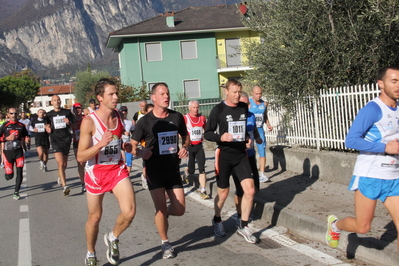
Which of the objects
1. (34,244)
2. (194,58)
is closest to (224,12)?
(194,58)

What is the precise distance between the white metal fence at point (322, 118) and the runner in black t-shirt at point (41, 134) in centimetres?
612

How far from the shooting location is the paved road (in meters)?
5.51

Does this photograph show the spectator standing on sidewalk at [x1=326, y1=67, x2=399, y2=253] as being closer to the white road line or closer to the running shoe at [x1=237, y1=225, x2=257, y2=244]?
the running shoe at [x1=237, y1=225, x2=257, y2=244]

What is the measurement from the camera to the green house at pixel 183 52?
115 feet

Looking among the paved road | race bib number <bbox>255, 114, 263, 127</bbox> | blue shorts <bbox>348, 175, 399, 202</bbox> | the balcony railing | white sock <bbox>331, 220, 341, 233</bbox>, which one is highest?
the balcony railing

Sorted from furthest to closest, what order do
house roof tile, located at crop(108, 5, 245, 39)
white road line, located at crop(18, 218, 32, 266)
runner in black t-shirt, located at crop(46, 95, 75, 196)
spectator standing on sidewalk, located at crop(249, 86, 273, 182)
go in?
house roof tile, located at crop(108, 5, 245, 39), runner in black t-shirt, located at crop(46, 95, 75, 196), spectator standing on sidewalk, located at crop(249, 86, 273, 182), white road line, located at crop(18, 218, 32, 266)

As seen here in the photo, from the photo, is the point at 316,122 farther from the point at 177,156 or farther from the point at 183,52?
the point at 183,52

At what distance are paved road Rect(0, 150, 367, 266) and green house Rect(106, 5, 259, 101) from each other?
26.3 metres

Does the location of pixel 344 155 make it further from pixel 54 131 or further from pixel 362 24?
pixel 54 131

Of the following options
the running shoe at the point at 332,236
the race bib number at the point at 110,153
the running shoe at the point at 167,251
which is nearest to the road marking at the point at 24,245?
the running shoe at the point at 167,251

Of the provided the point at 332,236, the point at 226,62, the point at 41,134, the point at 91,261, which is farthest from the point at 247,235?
the point at 226,62

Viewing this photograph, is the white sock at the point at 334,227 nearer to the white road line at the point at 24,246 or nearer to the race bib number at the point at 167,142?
the race bib number at the point at 167,142

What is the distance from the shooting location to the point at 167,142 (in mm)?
5672

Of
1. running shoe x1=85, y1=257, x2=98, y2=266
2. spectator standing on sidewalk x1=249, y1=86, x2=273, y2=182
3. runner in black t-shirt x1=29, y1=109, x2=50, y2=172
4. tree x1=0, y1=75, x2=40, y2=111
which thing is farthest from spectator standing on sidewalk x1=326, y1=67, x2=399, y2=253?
tree x1=0, y1=75, x2=40, y2=111
